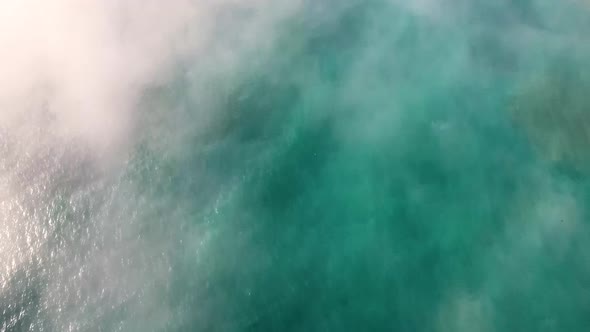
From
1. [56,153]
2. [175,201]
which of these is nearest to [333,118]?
[175,201]

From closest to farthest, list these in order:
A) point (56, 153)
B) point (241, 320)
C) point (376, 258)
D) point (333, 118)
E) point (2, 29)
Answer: point (241, 320), point (376, 258), point (56, 153), point (333, 118), point (2, 29)

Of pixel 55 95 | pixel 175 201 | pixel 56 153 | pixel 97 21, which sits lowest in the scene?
pixel 175 201

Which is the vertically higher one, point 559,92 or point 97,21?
point 97,21

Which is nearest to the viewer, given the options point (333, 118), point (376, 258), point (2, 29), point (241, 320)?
point (241, 320)

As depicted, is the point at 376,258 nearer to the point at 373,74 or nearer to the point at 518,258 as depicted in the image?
the point at 518,258

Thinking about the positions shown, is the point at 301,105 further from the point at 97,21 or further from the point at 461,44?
the point at 97,21

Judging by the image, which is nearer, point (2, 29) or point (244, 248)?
point (244, 248)
